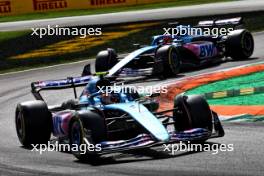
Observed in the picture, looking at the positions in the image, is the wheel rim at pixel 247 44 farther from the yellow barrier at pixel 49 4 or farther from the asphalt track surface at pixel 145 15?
the yellow barrier at pixel 49 4

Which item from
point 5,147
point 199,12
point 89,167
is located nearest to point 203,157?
point 89,167

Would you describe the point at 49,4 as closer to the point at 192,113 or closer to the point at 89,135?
the point at 192,113

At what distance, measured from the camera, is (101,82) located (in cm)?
1245

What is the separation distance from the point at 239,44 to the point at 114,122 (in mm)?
10583

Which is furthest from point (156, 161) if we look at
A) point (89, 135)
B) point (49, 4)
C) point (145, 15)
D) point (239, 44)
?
point (49, 4)

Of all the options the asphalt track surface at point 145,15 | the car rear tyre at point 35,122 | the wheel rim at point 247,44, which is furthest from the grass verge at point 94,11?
the car rear tyre at point 35,122

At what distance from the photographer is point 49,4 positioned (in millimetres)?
42500

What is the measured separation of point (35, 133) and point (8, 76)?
37.9 feet

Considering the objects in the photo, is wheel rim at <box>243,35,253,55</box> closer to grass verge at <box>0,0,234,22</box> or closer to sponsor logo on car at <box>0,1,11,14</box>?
grass verge at <box>0,0,234,22</box>

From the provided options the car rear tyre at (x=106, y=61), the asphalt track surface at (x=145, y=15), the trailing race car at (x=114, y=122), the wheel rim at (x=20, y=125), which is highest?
the trailing race car at (x=114, y=122)

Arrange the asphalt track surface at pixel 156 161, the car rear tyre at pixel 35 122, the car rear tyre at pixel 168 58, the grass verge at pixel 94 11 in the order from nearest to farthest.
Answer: the asphalt track surface at pixel 156 161, the car rear tyre at pixel 35 122, the car rear tyre at pixel 168 58, the grass verge at pixel 94 11

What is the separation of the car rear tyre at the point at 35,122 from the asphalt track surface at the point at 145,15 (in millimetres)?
19771

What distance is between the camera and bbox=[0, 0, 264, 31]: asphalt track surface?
3288cm

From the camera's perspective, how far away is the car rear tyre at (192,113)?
440 inches
